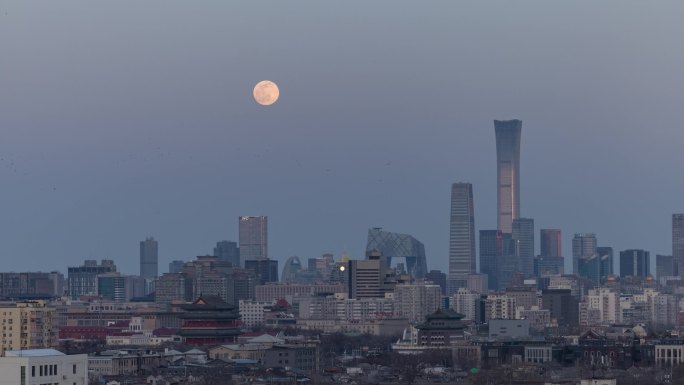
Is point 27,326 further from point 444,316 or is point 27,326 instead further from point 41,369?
point 41,369

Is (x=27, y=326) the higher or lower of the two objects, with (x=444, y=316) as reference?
lower

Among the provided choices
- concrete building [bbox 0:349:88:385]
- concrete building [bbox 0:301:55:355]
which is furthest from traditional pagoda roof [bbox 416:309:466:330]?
concrete building [bbox 0:349:88:385]

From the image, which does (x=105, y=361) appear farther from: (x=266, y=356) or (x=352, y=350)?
(x=352, y=350)

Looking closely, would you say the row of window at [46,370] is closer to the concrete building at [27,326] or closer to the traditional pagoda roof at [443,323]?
the concrete building at [27,326]

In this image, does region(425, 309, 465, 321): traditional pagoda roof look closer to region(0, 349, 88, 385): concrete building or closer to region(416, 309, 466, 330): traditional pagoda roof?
region(416, 309, 466, 330): traditional pagoda roof

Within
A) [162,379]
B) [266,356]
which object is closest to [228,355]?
[266,356]

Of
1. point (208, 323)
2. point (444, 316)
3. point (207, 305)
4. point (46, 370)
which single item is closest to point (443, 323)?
point (444, 316)
